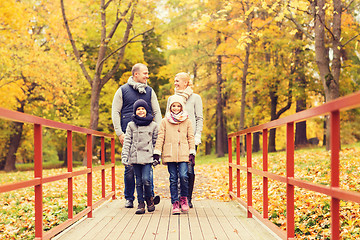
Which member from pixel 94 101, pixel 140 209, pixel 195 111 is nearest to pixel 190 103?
pixel 195 111

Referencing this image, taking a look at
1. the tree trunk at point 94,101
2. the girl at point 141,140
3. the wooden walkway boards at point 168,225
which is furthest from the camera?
the tree trunk at point 94,101

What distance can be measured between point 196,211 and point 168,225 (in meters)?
1.21

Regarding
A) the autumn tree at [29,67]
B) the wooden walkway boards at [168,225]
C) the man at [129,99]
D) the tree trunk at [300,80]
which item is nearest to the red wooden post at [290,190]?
the wooden walkway boards at [168,225]

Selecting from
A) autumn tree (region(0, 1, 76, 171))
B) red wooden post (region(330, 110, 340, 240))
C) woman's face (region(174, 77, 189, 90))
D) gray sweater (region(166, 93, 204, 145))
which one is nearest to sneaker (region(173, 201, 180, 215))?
gray sweater (region(166, 93, 204, 145))

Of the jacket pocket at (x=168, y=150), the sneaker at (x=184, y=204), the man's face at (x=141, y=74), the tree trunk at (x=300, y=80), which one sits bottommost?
the sneaker at (x=184, y=204)

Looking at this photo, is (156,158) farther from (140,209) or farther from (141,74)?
(141,74)

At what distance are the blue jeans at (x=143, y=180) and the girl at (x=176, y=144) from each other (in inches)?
9.3

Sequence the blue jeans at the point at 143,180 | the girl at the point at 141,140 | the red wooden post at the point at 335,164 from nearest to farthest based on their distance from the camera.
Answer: the red wooden post at the point at 335,164
the girl at the point at 141,140
the blue jeans at the point at 143,180

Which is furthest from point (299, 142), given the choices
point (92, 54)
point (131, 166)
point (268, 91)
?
point (131, 166)

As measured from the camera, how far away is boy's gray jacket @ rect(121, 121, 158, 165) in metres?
5.85

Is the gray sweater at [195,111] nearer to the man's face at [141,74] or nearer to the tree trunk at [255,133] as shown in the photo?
the man's face at [141,74]

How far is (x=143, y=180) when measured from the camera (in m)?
6.00

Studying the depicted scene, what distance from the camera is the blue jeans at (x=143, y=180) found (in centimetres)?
598

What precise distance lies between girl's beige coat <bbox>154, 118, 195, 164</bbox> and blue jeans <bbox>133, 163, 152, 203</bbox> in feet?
0.96
